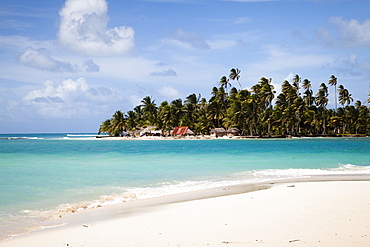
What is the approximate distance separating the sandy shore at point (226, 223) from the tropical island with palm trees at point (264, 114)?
68011mm

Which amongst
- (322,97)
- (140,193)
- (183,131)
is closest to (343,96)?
(322,97)

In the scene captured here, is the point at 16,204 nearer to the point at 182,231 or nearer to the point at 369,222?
the point at 182,231

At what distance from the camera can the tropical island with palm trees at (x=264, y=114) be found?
78688 mm

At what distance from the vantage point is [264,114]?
3123 inches

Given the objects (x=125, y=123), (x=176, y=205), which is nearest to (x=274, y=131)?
(x=125, y=123)

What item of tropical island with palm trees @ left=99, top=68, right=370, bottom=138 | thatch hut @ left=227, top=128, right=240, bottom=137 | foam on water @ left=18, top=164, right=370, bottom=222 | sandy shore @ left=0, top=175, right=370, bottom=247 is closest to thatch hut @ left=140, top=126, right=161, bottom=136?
tropical island with palm trees @ left=99, top=68, right=370, bottom=138

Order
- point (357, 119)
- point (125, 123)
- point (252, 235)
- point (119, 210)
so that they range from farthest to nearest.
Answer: point (125, 123)
point (357, 119)
point (119, 210)
point (252, 235)

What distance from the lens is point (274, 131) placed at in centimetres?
8650

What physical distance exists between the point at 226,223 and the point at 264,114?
2950 inches

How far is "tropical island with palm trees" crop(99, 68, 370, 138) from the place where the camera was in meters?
78.7

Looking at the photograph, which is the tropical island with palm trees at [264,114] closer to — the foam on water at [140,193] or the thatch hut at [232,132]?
the thatch hut at [232,132]

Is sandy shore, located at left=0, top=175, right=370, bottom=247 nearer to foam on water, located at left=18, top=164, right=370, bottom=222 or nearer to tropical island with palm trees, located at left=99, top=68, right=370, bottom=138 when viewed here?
foam on water, located at left=18, top=164, right=370, bottom=222

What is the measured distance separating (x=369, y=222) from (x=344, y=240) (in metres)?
1.33

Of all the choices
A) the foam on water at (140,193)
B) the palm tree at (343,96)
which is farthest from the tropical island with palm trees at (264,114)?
the foam on water at (140,193)
